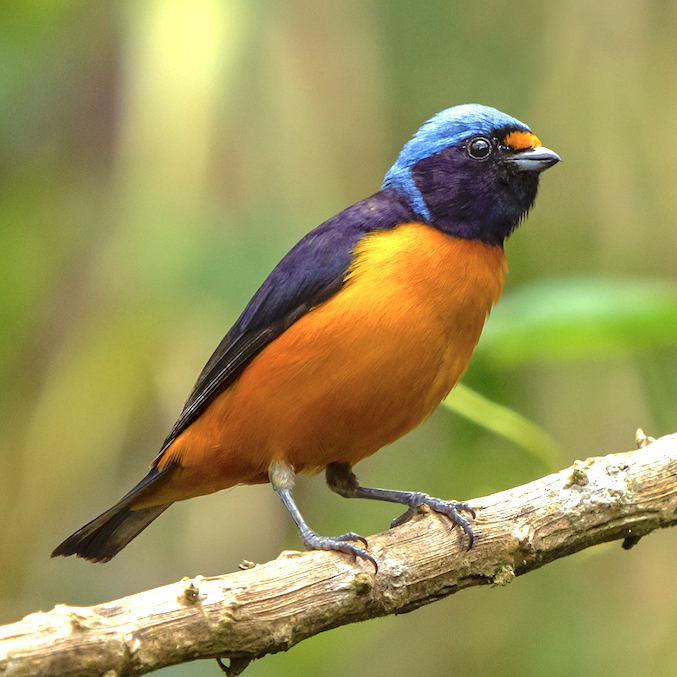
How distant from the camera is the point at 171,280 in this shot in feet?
17.2

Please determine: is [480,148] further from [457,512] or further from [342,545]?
[342,545]

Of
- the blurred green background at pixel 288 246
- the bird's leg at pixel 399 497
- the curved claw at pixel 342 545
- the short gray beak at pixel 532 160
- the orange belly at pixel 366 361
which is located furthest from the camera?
the blurred green background at pixel 288 246

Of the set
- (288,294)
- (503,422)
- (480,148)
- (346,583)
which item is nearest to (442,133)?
(480,148)

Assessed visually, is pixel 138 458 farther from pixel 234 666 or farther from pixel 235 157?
pixel 234 666

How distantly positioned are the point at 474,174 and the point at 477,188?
0.08 metres

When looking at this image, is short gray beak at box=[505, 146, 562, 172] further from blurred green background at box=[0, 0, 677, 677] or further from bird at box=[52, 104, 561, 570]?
blurred green background at box=[0, 0, 677, 677]

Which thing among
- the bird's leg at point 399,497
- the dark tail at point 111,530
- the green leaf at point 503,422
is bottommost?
the dark tail at point 111,530

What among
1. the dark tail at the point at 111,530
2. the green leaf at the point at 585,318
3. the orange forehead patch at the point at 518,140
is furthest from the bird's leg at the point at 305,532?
the orange forehead patch at the point at 518,140

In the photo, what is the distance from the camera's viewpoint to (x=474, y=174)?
15.2ft

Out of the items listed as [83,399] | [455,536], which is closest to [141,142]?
[83,399]

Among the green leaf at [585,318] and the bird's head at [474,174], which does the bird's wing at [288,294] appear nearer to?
the bird's head at [474,174]

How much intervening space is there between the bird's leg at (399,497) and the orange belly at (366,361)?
0.21 metres

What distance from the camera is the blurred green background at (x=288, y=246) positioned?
5211 mm

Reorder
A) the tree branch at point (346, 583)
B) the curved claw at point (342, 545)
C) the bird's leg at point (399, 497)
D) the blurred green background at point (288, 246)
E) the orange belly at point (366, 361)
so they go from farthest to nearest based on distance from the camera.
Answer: the blurred green background at point (288, 246) < the orange belly at point (366, 361) < the bird's leg at point (399, 497) < the curved claw at point (342, 545) < the tree branch at point (346, 583)
